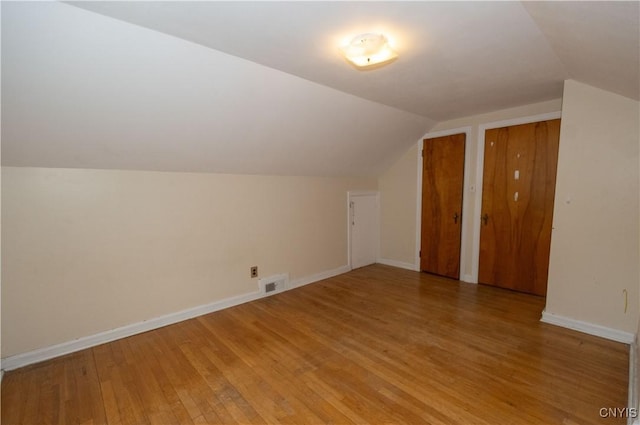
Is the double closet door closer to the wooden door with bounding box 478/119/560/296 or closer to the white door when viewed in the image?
the wooden door with bounding box 478/119/560/296

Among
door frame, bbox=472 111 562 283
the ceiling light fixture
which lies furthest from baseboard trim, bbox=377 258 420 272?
the ceiling light fixture

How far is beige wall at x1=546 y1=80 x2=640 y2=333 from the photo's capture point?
2.31 meters

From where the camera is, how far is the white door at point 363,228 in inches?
175

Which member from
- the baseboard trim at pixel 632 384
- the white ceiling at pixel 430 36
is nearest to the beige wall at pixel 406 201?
the white ceiling at pixel 430 36

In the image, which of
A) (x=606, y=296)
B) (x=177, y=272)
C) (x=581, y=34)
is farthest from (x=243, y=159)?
(x=606, y=296)

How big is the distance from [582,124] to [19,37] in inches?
153

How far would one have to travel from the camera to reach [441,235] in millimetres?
4098

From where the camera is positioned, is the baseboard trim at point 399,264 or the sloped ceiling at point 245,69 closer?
the sloped ceiling at point 245,69

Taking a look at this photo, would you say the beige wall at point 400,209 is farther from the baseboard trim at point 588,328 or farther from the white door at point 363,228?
the baseboard trim at point 588,328

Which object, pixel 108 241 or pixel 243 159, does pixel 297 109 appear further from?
pixel 108 241

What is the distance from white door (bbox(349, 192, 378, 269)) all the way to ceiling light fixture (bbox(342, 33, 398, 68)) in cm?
268

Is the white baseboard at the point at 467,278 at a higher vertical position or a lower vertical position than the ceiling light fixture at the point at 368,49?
lower

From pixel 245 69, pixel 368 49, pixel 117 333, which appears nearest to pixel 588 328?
pixel 368 49

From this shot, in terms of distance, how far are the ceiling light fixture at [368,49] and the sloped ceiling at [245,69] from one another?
0.07 m
